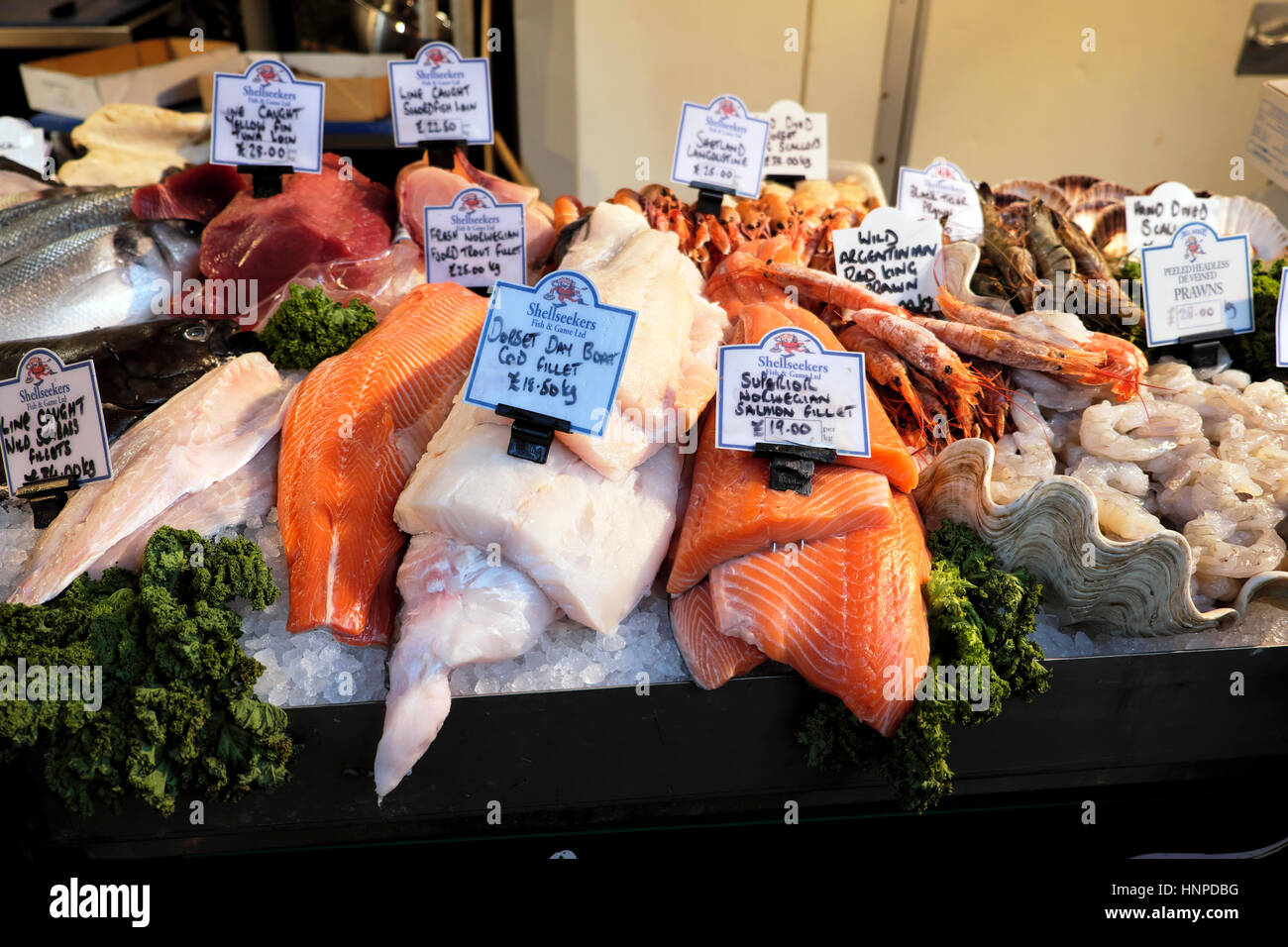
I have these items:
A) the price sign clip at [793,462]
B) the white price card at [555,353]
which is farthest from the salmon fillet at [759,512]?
the white price card at [555,353]

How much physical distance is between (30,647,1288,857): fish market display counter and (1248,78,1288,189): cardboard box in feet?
6.79

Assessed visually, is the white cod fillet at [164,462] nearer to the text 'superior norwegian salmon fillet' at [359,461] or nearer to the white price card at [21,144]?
the text 'superior norwegian salmon fillet' at [359,461]

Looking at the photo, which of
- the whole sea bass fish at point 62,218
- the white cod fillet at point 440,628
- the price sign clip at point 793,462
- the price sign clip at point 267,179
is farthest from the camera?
the price sign clip at point 267,179

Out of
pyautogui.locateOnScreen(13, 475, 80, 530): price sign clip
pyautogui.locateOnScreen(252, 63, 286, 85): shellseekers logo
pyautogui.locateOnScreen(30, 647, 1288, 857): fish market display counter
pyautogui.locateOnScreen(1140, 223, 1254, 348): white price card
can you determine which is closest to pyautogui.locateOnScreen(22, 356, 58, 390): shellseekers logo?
pyautogui.locateOnScreen(13, 475, 80, 530): price sign clip

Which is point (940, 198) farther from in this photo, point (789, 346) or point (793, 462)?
point (793, 462)

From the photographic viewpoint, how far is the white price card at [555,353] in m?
1.72

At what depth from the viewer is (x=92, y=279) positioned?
2.48 meters

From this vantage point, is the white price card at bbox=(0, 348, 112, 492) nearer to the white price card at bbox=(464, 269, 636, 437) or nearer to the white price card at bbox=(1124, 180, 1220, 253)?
the white price card at bbox=(464, 269, 636, 437)

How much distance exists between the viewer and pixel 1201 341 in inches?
99.8

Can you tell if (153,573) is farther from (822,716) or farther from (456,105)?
(456,105)

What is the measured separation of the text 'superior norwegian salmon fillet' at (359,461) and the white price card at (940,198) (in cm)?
166

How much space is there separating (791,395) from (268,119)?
6.74 feet
